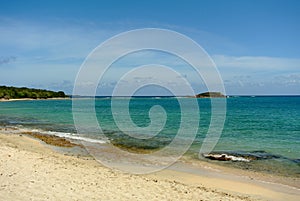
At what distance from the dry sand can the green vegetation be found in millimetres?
144007

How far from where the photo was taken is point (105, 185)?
35.1 ft

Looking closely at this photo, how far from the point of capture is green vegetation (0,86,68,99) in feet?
486

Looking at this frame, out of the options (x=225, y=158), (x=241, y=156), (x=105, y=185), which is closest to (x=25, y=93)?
(x=241, y=156)

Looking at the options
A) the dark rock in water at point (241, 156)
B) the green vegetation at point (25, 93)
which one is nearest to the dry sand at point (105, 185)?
the dark rock in water at point (241, 156)

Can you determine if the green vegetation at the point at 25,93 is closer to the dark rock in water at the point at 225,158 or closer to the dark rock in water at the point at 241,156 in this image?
the dark rock in water at the point at 241,156

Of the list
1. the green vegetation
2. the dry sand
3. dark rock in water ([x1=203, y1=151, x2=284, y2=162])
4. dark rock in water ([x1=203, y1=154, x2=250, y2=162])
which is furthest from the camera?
the green vegetation

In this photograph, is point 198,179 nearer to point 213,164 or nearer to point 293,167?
point 213,164

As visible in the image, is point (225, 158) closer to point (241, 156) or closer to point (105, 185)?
point (241, 156)

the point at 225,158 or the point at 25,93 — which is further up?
the point at 25,93

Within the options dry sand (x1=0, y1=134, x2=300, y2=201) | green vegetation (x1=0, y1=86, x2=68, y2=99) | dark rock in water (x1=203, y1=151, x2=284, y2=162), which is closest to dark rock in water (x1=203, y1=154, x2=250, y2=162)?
dark rock in water (x1=203, y1=151, x2=284, y2=162)

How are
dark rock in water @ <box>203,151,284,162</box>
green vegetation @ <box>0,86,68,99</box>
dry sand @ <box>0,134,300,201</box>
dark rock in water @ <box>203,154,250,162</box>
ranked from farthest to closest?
1. green vegetation @ <box>0,86,68,99</box>
2. dark rock in water @ <box>203,151,284,162</box>
3. dark rock in water @ <box>203,154,250,162</box>
4. dry sand @ <box>0,134,300,201</box>

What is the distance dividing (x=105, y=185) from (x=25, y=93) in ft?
536

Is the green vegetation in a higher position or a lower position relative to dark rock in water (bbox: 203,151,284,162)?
higher

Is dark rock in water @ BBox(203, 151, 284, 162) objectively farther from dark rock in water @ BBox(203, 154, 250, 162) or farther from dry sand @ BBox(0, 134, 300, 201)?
dry sand @ BBox(0, 134, 300, 201)
